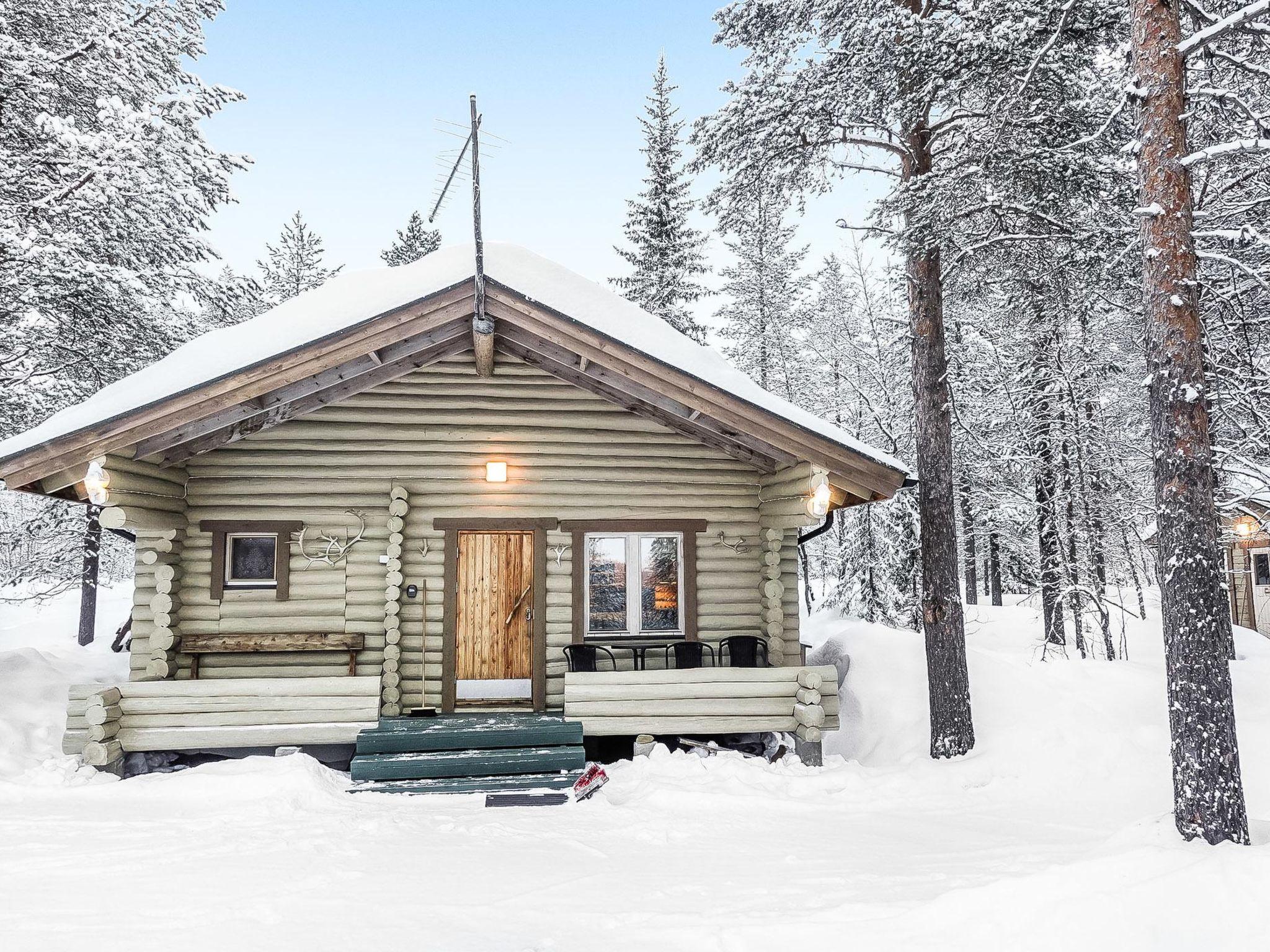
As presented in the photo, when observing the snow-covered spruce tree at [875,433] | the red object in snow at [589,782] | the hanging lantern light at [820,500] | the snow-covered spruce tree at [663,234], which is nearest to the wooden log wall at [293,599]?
the red object in snow at [589,782]

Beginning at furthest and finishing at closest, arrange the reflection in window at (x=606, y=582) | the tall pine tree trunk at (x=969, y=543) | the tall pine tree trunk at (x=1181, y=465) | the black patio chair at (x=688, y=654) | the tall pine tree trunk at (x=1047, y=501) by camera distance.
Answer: the tall pine tree trunk at (x=969, y=543) → the tall pine tree trunk at (x=1047, y=501) → the reflection in window at (x=606, y=582) → the black patio chair at (x=688, y=654) → the tall pine tree trunk at (x=1181, y=465)

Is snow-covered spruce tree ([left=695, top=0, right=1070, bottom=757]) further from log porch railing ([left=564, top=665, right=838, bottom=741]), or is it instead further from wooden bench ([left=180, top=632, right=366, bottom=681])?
wooden bench ([left=180, top=632, right=366, bottom=681])

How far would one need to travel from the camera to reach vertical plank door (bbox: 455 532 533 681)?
364 inches

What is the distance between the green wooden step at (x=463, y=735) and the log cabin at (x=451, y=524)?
0.03 meters

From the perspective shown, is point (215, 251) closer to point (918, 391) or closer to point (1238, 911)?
point (918, 391)

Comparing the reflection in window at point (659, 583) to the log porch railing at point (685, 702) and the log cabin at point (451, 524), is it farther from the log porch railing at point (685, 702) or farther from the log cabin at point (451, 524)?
the log porch railing at point (685, 702)

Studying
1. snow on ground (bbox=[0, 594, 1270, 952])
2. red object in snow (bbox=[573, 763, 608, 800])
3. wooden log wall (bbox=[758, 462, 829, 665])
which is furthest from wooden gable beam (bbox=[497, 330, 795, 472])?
red object in snow (bbox=[573, 763, 608, 800])

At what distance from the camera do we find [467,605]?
30.4ft

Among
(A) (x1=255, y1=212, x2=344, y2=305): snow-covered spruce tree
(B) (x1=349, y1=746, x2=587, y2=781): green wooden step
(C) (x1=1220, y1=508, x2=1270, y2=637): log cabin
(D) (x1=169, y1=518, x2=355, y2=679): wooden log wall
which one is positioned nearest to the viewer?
(B) (x1=349, y1=746, x2=587, y2=781): green wooden step

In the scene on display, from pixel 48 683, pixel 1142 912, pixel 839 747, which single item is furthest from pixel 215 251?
pixel 1142 912

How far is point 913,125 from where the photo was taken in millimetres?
7617

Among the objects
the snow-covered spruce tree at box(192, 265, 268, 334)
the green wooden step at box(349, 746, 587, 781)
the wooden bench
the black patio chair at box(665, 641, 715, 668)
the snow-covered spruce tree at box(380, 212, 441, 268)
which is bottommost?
the green wooden step at box(349, 746, 587, 781)

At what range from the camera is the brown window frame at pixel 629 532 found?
8.95 metres

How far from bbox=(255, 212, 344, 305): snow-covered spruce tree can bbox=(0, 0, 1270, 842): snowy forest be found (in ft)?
27.3
